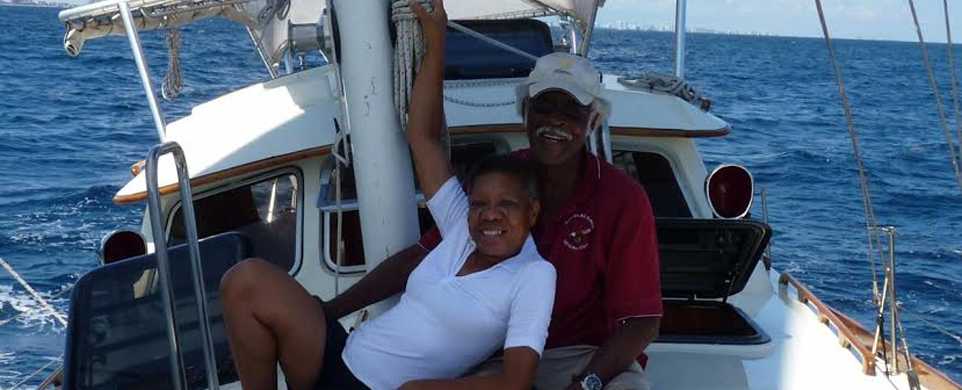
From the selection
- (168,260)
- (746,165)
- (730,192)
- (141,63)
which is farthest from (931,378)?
(746,165)

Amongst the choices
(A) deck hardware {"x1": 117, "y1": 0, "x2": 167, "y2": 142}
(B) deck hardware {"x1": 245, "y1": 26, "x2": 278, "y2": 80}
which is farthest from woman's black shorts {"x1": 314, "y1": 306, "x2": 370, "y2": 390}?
(B) deck hardware {"x1": 245, "y1": 26, "x2": 278, "y2": 80}

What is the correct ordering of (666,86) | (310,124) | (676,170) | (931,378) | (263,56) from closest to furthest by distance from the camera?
(931,378) → (310,124) → (676,170) → (666,86) → (263,56)

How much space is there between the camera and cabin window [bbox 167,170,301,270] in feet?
17.3

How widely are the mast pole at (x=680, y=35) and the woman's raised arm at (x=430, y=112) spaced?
146 inches

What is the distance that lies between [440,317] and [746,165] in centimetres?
1590

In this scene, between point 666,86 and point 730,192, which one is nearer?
point 730,192

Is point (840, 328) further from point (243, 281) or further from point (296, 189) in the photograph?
point (243, 281)

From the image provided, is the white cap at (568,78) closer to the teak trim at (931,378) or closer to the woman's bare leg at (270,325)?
the woman's bare leg at (270,325)

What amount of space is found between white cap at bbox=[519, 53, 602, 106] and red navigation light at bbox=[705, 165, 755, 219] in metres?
2.01

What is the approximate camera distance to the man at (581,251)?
2939 mm

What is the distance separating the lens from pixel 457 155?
5.18m

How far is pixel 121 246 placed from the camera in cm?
470

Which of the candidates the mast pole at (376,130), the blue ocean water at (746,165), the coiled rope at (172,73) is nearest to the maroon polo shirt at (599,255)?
the mast pole at (376,130)

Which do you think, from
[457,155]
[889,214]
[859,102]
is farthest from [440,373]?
[859,102]
